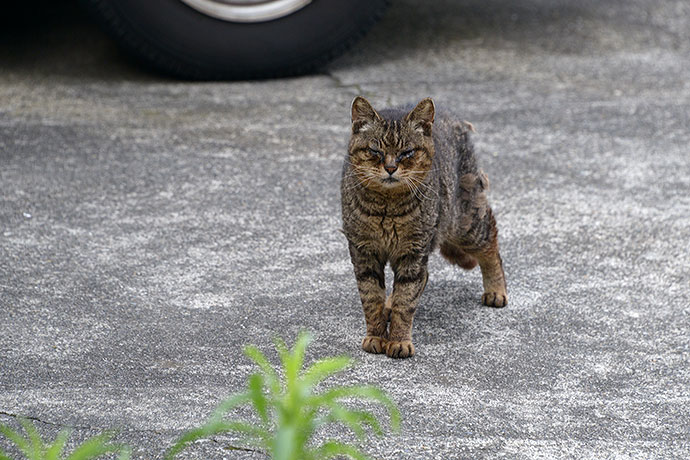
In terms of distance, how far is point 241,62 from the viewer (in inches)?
226

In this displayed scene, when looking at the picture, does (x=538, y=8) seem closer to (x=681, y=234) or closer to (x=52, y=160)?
(x=681, y=234)

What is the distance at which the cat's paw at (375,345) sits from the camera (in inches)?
130

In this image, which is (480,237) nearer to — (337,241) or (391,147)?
(391,147)

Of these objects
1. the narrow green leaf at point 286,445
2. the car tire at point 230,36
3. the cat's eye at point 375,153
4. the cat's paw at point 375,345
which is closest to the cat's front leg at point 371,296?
the cat's paw at point 375,345

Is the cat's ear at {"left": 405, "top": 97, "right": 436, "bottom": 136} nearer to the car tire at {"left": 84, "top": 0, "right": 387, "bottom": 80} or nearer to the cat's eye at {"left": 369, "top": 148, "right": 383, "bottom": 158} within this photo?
the cat's eye at {"left": 369, "top": 148, "right": 383, "bottom": 158}

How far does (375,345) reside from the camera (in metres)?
3.31

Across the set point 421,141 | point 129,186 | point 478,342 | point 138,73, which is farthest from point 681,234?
point 138,73

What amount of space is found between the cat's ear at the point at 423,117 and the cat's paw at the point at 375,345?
696 millimetres

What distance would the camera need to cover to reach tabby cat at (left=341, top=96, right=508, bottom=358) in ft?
10.5

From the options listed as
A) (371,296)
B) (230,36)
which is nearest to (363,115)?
(371,296)

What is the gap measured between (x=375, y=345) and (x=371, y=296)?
0.16 metres

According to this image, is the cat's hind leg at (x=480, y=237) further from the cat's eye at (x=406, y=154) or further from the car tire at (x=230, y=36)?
the car tire at (x=230, y=36)

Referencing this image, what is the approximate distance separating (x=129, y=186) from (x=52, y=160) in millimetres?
510

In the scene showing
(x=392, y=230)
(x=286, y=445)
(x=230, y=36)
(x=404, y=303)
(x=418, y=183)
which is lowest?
(x=286, y=445)
